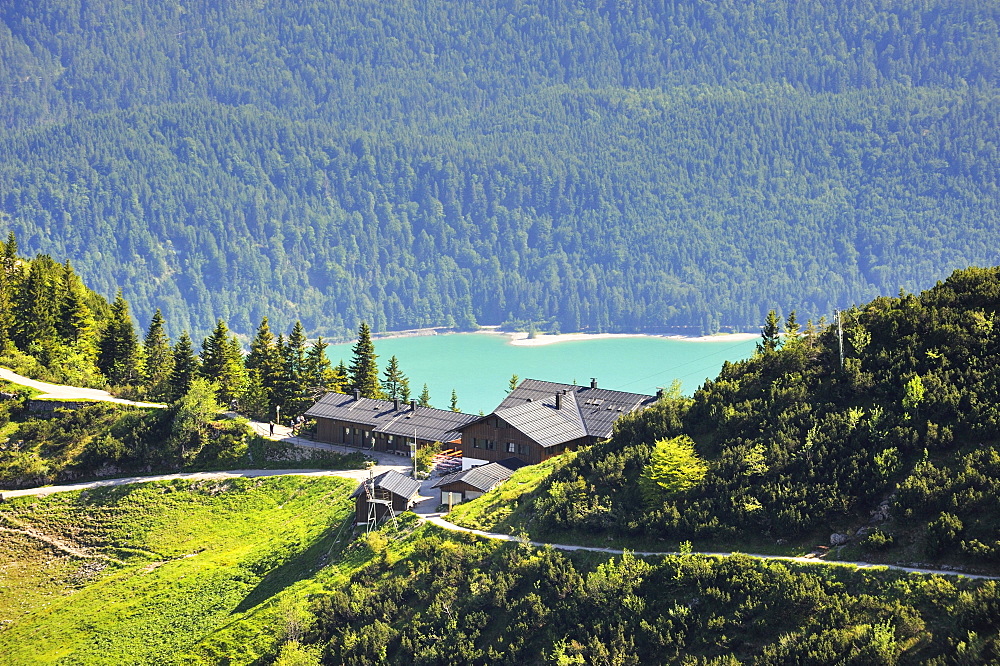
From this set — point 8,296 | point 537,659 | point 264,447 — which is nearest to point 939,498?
point 537,659

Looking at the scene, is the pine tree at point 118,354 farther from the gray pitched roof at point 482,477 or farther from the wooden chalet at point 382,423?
the gray pitched roof at point 482,477

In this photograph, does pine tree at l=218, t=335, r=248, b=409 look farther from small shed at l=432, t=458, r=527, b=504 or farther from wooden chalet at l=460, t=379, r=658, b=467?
small shed at l=432, t=458, r=527, b=504

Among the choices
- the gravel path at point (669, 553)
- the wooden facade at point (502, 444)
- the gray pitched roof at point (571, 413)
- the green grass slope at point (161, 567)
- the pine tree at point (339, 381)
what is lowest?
the green grass slope at point (161, 567)

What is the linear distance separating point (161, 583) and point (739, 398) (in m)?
30.2

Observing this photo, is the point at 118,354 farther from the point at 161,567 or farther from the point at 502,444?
the point at 502,444

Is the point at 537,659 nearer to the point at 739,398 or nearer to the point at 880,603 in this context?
the point at 880,603

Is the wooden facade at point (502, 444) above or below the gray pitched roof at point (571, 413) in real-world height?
below

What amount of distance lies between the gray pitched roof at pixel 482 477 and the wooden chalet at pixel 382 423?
1064cm

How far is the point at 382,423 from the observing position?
6944 centimetres

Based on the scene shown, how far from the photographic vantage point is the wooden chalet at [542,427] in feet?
192

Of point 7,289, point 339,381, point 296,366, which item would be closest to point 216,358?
point 296,366

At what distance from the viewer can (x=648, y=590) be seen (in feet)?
117

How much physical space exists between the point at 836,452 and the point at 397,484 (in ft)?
75.2

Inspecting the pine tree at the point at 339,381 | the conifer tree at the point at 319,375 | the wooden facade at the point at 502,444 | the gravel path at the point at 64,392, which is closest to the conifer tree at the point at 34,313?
the gravel path at the point at 64,392
